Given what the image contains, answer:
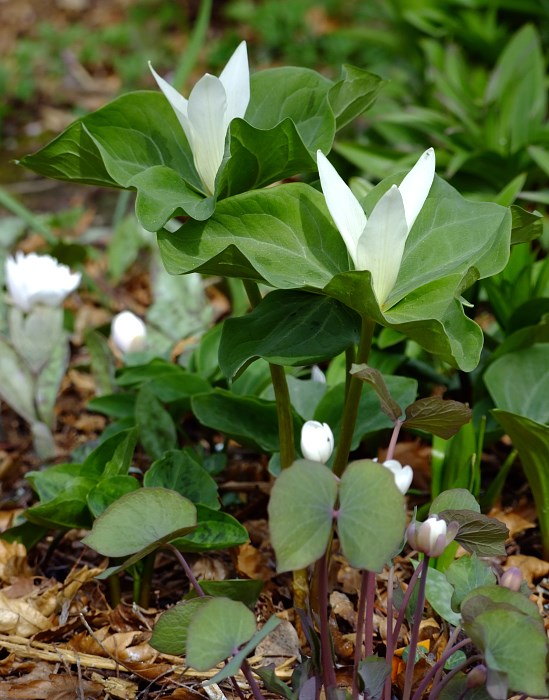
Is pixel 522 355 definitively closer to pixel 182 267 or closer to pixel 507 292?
pixel 507 292

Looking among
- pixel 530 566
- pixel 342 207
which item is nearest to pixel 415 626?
pixel 342 207

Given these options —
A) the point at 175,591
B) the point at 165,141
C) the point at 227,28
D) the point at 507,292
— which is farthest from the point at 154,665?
the point at 227,28

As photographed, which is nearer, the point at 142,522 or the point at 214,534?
the point at 142,522

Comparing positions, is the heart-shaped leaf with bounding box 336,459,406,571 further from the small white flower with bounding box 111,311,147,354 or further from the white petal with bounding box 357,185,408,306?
the small white flower with bounding box 111,311,147,354

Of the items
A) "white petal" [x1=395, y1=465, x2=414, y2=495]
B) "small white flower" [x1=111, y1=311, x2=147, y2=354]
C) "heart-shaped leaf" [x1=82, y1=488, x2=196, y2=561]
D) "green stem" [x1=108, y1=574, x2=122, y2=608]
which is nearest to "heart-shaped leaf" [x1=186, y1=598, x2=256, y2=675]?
"heart-shaped leaf" [x1=82, y1=488, x2=196, y2=561]

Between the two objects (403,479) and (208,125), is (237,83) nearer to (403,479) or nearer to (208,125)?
(208,125)

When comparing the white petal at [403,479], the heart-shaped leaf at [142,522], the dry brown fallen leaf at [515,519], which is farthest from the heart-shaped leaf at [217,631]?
the dry brown fallen leaf at [515,519]

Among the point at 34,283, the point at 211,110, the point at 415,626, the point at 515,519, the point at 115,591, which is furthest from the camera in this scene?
the point at 34,283
